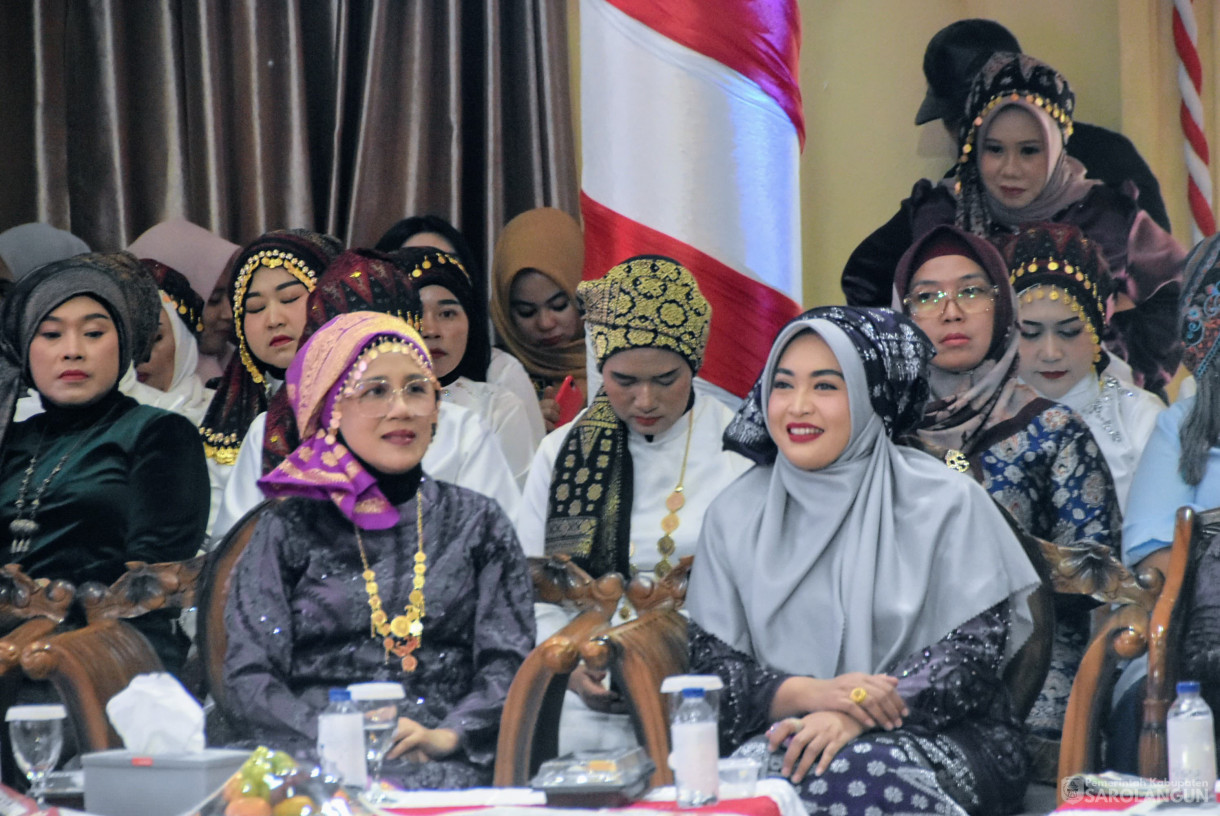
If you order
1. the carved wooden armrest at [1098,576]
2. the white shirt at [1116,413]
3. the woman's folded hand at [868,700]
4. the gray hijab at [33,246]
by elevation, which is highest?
the gray hijab at [33,246]

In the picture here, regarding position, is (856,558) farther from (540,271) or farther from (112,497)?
(540,271)

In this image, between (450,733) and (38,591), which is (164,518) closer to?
(38,591)

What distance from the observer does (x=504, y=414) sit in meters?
4.45

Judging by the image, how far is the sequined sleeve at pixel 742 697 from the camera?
2.78m

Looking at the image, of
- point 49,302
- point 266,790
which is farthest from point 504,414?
point 266,790

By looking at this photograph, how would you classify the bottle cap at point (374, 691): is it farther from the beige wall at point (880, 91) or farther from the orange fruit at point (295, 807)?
the beige wall at point (880, 91)

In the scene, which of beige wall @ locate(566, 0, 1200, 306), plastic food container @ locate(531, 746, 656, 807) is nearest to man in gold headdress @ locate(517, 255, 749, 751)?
plastic food container @ locate(531, 746, 656, 807)

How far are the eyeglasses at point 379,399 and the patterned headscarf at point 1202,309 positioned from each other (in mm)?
1510

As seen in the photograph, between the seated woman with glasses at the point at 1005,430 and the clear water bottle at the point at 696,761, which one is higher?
the seated woman with glasses at the point at 1005,430

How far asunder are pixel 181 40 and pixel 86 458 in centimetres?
264

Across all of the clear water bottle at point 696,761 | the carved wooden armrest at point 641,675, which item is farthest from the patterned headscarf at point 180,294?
the clear water bottle at point 696,761

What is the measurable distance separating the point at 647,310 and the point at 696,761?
1798mm

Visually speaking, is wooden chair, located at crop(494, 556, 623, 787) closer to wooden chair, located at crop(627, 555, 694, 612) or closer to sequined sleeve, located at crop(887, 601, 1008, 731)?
wooden chair, located at crop(627, 555, 694, 612)

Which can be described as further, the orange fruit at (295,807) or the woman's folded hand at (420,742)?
the woman's folded hand at (420,742)
